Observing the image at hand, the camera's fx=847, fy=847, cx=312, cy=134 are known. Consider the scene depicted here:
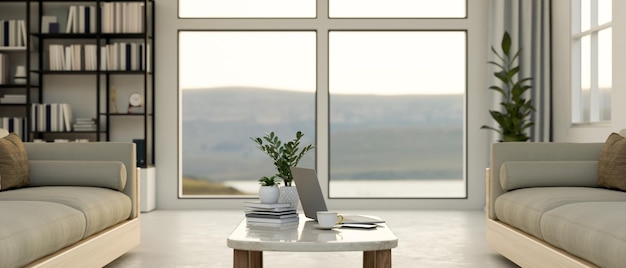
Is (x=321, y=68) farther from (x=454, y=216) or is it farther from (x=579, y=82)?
(x=579, y=82)

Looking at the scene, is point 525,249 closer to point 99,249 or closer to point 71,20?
point 99,249

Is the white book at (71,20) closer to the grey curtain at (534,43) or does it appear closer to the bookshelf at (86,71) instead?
the bookshelf at (86,71)

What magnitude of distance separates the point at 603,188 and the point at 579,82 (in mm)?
2426

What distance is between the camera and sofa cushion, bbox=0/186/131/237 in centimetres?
409

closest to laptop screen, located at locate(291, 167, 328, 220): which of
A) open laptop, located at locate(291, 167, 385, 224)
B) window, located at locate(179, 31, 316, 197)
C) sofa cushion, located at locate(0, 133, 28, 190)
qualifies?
open laptop, located at locate(291, 167, 385, 224)

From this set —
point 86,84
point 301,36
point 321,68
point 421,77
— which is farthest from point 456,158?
point 86,84

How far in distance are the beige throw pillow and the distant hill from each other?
678 centimetres

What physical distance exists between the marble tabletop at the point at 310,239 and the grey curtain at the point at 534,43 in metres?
4.58

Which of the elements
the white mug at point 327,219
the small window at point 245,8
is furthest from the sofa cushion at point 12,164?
the small window at point 245,8

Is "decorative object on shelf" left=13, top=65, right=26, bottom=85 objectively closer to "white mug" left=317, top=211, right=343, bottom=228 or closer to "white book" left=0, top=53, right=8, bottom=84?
"white book" left=0, top=53, right=8, bottom=84

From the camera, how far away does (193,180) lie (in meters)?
12.4

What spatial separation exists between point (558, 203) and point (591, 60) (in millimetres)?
2963

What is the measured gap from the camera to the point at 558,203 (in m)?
4.02

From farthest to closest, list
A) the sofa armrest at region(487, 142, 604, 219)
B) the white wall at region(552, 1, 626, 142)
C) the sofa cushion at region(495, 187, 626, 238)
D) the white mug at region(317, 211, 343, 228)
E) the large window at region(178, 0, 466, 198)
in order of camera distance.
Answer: the large window at region(178, 0, 466, 198) → the white wall at region(552, 1, 626, 142) → the sofa armrest at region(487, 142, 604, 219) → the sofa cushion at region(495, 187, 626, 238) → the white mug at region(317, 211, 343, 228)
